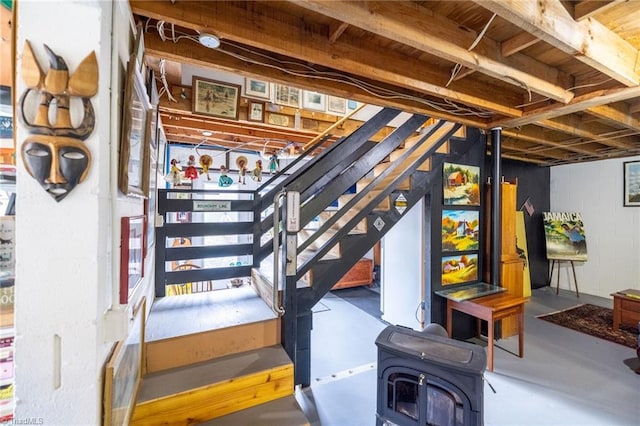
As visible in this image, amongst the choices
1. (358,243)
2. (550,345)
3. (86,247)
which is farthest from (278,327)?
(550,345)

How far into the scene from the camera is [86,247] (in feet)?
2.81

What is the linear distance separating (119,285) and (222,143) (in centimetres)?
384

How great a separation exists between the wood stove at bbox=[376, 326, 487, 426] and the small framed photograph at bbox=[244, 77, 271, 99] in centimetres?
263

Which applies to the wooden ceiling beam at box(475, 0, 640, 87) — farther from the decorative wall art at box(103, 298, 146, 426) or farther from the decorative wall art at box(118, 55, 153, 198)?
the decorative wall art at box(103, 298, 146, 426)

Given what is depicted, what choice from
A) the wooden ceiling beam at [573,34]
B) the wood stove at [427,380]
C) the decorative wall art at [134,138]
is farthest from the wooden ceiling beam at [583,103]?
the decorative wall art at [134,138]

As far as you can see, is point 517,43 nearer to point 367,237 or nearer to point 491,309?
point 367,237

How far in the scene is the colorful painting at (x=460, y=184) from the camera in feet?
10.3

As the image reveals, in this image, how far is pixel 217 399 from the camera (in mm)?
1645

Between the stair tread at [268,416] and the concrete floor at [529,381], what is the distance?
455 mm

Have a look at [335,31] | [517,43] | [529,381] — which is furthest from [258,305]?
[517,43]

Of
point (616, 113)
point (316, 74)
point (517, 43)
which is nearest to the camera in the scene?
point (517, 43)

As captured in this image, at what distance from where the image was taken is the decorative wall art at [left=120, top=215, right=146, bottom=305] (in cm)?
105

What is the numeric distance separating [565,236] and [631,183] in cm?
131

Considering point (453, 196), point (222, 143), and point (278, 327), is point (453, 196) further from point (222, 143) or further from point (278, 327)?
point (222, 143)
